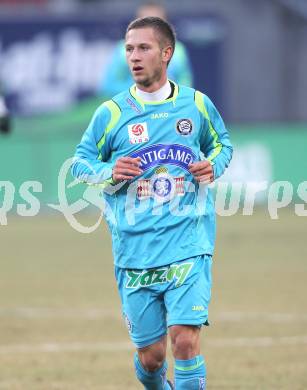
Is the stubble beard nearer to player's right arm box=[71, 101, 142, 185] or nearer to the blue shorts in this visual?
player's right arm box=[71, 101, 142, 185]

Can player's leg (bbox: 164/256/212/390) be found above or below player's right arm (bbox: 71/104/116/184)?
below

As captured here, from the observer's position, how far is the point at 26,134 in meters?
23.8

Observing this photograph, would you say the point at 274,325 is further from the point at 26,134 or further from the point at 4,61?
the point at 4,61

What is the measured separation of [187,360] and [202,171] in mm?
A: 1036

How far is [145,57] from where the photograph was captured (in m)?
7.22

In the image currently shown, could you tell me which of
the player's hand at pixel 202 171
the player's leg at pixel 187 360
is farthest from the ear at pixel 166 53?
the player's leg at pixel 187 360

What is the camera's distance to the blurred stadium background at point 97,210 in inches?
384

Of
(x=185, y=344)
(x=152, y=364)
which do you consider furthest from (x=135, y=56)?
(x=152, y=364)

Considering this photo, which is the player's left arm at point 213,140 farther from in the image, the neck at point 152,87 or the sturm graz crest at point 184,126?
the neck at point 152,87

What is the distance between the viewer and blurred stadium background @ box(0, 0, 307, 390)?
32.0ft

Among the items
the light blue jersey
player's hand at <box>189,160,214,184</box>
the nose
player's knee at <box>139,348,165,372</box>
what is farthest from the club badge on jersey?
player's knee at <box>139,348,165,372</box>

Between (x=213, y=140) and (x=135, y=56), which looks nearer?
(x=135, y=56)

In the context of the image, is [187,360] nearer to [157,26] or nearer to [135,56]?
[135,56]

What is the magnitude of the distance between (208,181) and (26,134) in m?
16.9
